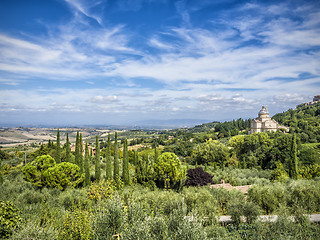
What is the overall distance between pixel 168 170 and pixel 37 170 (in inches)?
487

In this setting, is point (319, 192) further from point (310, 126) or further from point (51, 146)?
point (310, 126)

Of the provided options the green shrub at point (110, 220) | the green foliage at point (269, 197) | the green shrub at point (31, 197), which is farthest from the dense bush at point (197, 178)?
the green shrub at point (110, 220)

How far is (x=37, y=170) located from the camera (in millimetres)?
19656

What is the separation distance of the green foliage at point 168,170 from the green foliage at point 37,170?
34.3 feet

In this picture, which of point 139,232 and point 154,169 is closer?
point 139,232

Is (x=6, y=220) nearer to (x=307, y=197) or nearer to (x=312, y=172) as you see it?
(x=307, y=197)

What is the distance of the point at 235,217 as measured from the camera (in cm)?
996

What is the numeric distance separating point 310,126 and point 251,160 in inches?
1436

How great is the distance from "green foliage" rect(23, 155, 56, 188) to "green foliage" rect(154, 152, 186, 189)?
34.3ft

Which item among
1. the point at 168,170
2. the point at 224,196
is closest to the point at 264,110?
the point at 168,170

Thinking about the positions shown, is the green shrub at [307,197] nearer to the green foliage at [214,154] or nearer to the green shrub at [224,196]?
the green shrub at [224,196]

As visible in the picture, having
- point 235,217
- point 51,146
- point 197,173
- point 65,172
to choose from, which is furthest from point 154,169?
point 51,146

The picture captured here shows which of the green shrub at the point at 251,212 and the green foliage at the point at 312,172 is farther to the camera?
the green foliage at the point at 312,172

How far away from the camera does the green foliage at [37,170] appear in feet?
62.0
